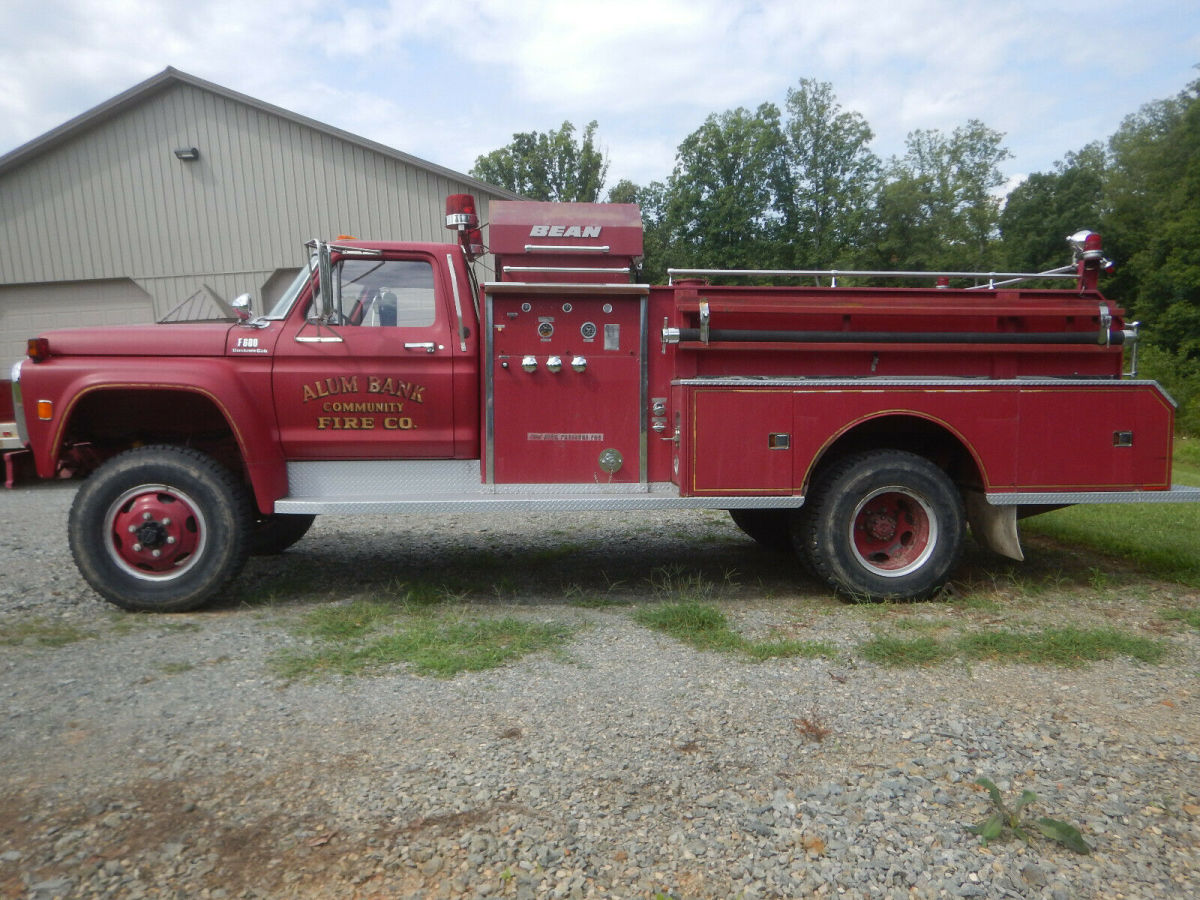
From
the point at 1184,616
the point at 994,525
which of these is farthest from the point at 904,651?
the point at 1184,616

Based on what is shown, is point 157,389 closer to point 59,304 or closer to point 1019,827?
point 1019,827

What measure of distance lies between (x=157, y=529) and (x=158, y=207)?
1174 cm

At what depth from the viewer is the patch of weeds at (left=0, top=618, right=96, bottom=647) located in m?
4.61

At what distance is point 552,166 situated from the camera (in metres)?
55.4

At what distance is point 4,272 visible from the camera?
1473cm

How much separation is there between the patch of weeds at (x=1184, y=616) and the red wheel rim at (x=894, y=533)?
1.36m

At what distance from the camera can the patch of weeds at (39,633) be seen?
4613 mm

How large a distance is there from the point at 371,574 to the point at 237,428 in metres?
1.64

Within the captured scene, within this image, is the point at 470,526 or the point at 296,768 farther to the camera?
the point at 470,526

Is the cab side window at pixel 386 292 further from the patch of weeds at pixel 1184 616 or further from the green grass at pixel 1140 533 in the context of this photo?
the green grass at pixel 1140 533

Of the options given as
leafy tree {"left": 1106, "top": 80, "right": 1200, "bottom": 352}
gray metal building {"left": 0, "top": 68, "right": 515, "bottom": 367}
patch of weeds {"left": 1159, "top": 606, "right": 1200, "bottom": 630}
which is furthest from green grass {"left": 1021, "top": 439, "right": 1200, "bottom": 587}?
leafy tree {"left": 1106, "top": 80, "right": 1200, "bottom": 352}

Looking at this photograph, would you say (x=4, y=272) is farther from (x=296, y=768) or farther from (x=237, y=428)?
(x=296, y=768)

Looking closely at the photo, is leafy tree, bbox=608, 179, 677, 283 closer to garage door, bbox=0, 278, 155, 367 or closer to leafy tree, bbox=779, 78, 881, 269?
leafy tree, bbox=779, 78, 881, 269

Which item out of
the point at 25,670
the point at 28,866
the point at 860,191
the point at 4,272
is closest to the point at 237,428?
the point at 25,670
